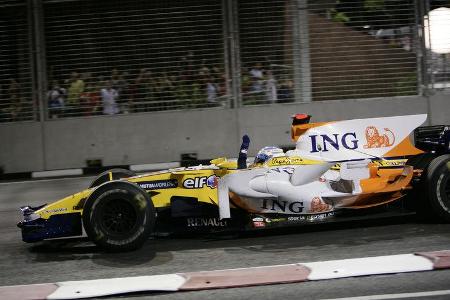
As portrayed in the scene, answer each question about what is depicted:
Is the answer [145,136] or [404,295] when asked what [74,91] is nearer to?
[145,136]

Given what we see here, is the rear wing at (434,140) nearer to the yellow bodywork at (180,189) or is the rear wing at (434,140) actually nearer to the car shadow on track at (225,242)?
the yellow bodywork at (180,189)

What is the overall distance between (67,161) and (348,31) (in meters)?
6.09

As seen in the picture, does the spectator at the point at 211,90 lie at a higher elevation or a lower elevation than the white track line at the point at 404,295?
higher

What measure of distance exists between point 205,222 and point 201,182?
45 cm

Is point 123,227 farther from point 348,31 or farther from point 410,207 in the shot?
point 348,31

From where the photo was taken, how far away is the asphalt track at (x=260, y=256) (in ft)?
18.3

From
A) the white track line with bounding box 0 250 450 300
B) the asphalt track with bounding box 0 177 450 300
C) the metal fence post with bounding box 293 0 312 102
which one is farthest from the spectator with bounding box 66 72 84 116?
the white track line with bounding box 0 250 450 300

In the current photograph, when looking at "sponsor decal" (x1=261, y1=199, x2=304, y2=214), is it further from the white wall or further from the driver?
the white wall

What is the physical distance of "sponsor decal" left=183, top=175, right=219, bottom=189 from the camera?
24.1 feet

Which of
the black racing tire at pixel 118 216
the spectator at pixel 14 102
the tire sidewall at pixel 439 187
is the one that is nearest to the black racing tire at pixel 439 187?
the tire sidewall at pixel 439 187

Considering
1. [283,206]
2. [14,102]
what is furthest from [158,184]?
[14,102]

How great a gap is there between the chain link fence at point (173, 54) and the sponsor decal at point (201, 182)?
569 cm

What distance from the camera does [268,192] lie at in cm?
729

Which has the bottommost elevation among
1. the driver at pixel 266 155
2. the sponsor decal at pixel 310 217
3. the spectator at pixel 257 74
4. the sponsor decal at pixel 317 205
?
the sponsor decal at pixel 310 217
